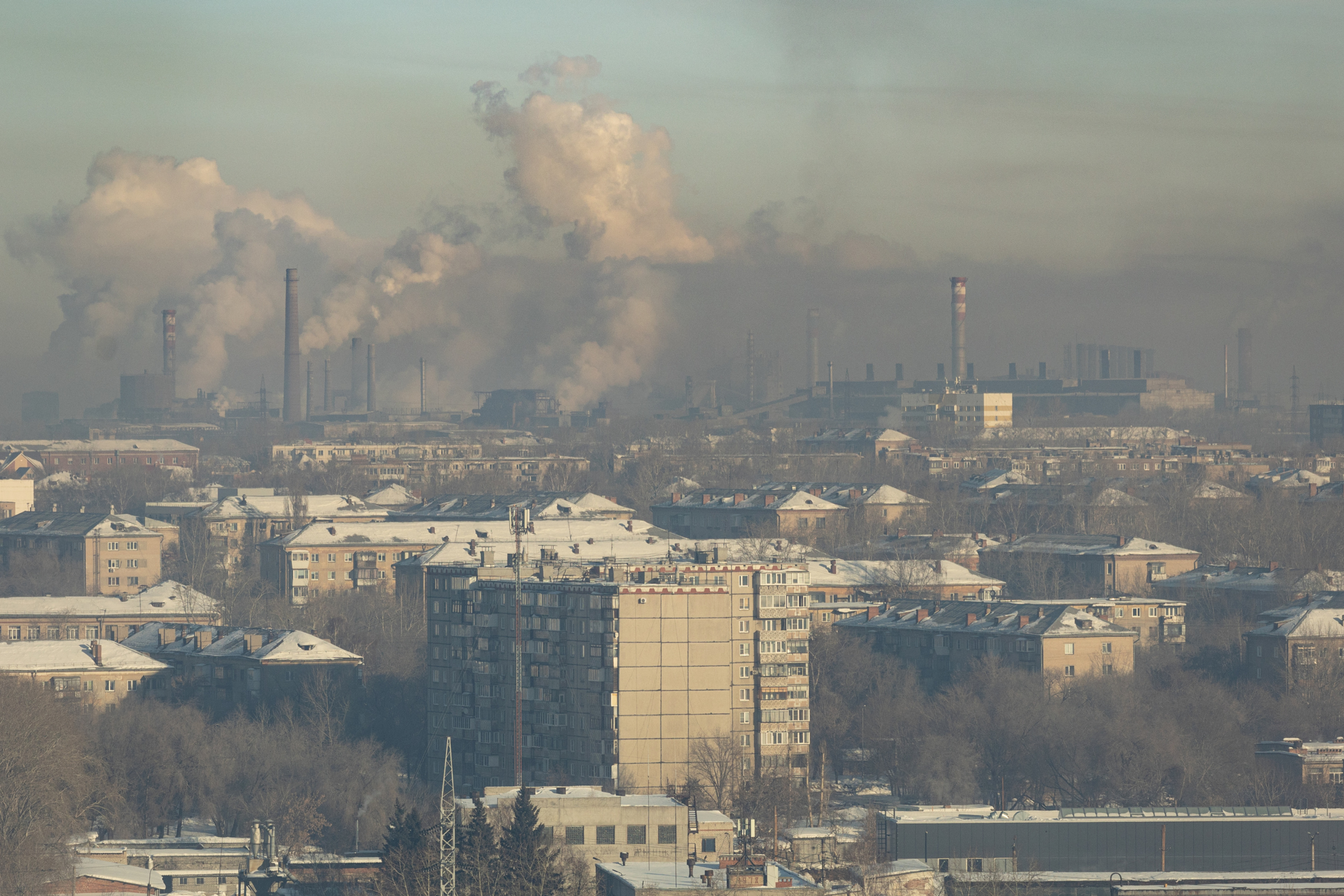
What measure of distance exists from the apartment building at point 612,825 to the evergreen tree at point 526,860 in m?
1.92

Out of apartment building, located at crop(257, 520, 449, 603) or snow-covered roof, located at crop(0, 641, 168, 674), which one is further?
apartment building, located at crop(257, 520, 449, 603)

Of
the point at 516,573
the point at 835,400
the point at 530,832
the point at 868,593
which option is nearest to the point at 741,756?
the point at 516,573

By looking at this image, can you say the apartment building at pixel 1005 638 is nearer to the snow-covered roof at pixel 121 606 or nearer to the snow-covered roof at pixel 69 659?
the snow-covered roof at pixel 69 659

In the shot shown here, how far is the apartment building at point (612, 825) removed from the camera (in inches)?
1021

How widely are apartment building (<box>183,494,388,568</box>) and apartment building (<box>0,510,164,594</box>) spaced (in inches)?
80.4

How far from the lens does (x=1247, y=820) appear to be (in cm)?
2877

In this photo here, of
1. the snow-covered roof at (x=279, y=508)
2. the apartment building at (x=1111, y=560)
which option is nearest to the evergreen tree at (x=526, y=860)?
the apartment building at (x=1111, y=560)

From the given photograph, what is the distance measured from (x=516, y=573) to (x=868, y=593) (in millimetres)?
15165

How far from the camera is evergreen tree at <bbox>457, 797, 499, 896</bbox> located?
2277cm

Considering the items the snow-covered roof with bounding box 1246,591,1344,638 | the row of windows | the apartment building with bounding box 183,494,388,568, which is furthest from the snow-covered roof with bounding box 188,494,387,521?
the snow-covered roof with bounding box 1246,591,1344,638

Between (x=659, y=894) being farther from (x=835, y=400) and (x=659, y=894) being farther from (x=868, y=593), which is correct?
(x=835, y=400)

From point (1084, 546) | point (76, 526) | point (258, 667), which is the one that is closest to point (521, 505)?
point (76, 526)

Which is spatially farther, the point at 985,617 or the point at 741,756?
the point at 985,617

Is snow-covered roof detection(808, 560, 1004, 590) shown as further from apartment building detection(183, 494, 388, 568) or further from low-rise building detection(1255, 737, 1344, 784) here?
apartment building detection(183, 494, 388, 568)
